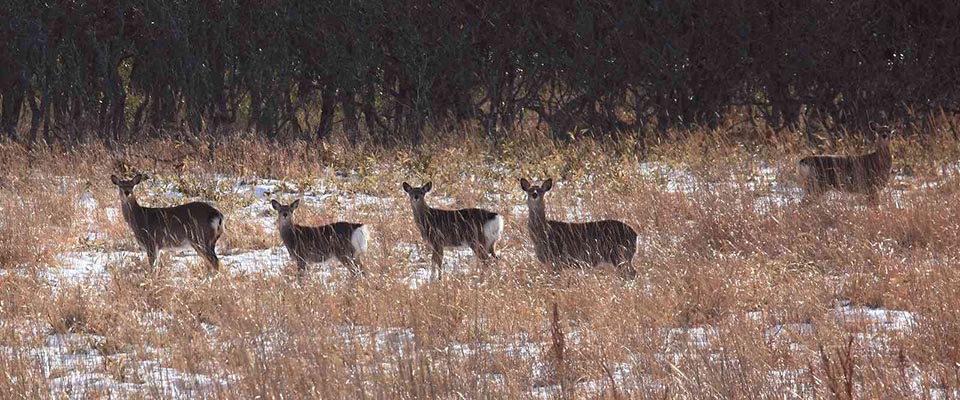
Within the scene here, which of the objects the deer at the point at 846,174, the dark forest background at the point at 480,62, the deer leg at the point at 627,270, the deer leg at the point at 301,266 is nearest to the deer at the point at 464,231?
the deer leg at the point at 301,266

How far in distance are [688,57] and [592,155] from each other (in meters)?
2.51

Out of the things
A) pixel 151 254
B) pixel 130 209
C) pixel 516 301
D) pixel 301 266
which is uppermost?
pixel 130 209

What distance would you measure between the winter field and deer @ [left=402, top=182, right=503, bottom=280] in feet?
0.47

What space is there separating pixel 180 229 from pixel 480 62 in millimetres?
7171

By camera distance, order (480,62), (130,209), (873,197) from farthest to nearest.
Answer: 1. (480,62)
2. (873,197)
3. (130,209)

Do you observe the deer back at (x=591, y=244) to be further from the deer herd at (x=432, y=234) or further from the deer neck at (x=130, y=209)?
the deer neck at (x=130, y=209)

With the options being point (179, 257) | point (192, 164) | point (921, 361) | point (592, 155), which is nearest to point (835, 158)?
point (592, 155)

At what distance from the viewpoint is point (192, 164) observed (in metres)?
12.5

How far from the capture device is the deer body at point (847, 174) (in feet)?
30.7

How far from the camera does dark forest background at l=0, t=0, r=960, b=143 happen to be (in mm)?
13242

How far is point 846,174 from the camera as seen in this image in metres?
9.45

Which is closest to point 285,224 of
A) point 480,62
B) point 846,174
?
point 846,174

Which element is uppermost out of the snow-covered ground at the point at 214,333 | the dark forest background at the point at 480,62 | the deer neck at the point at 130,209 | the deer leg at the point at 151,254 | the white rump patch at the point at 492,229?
the dark forest background at the point at 480,62

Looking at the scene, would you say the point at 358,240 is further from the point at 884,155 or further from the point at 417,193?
the point at 884,155
